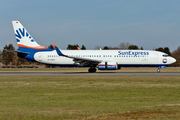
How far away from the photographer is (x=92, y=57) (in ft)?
143

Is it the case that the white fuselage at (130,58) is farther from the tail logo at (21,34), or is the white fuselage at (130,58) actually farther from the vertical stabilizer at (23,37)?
the tail logo at (21,34)

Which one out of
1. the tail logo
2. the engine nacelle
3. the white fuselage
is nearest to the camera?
the engine nacelle

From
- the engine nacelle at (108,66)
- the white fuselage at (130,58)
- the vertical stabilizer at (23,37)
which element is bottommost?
the engine nacelle at (108,66)

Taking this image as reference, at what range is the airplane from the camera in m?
41.7

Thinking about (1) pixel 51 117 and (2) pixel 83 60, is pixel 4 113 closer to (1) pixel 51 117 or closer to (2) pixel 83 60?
(1) pixel 51 117

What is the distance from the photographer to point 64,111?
1090 centimetres

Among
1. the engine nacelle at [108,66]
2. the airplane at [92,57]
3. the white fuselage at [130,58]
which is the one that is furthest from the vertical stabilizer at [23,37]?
the engine nacelle at [108,66]

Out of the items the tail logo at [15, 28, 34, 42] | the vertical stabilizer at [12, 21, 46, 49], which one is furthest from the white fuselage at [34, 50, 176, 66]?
the tail logo at [15, 28, 34, 42]

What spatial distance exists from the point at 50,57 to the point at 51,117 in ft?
118

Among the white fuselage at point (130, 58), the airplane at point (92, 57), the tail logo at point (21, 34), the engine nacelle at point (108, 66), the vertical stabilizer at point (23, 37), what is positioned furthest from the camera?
the tail logo at point (21, 34)

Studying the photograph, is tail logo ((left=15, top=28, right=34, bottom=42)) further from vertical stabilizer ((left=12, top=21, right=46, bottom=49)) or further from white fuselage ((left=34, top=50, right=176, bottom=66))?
white fuselage ((left=34, top=50, right=176, bottom=66))

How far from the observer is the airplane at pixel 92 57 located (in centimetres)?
4166

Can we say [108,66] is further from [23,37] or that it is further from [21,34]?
[21,34]

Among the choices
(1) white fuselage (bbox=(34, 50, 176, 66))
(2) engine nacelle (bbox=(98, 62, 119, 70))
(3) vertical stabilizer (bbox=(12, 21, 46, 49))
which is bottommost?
(2) engine nacelle (bbox=(98, 62, 119, 70))
